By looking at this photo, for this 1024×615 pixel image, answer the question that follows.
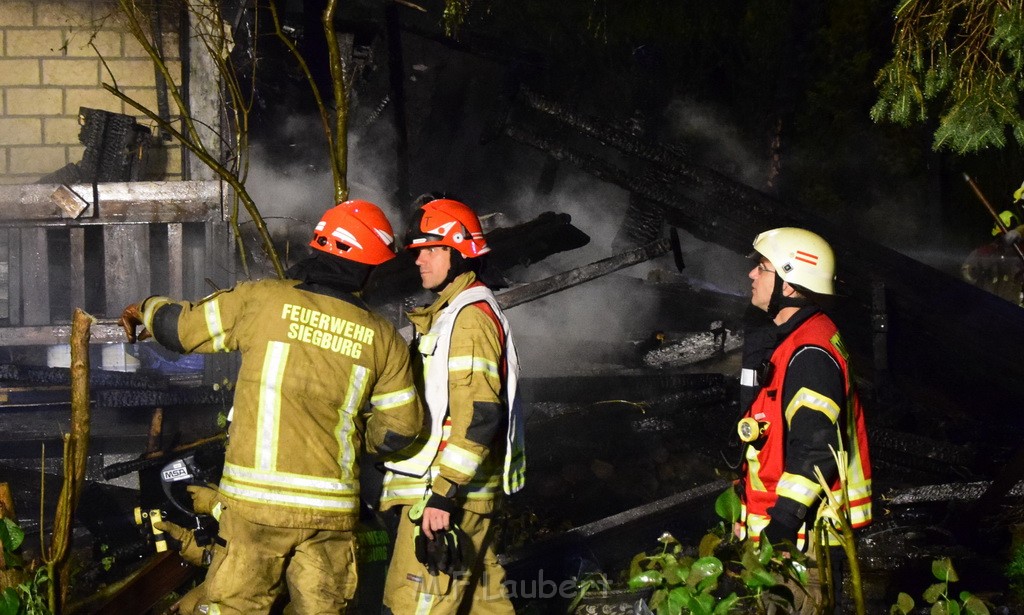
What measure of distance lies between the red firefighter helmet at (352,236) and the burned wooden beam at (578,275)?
3.09m

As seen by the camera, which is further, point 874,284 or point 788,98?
point 788,98

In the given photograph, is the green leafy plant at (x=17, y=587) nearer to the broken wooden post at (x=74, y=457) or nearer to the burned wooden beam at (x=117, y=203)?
the broken wooden post at (x=74, y=457)

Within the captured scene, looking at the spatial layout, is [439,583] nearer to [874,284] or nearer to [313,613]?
[313,613]

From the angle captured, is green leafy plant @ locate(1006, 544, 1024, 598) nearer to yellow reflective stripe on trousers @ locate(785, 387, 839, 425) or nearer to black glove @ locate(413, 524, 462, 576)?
yellow reflective stripe on trousers @ locate(785, 387, 839, 425)

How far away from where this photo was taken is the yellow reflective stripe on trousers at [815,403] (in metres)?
3.44

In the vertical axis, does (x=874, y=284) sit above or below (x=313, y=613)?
above

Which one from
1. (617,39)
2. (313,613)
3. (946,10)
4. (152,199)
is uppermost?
(617,39)

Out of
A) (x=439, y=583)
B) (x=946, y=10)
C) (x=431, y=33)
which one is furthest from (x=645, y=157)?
(x=439, y=583)

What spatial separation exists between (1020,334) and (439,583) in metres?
5.18

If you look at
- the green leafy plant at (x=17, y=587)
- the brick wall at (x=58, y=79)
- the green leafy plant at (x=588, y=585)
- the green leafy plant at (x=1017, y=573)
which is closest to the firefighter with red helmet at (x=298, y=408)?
the green leafy plant at (x=17, y=587)

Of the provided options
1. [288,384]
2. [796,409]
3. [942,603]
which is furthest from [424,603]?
[942,603]

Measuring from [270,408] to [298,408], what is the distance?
0.35 ft

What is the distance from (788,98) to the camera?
10.2m

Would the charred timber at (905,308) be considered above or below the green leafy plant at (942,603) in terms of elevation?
above
